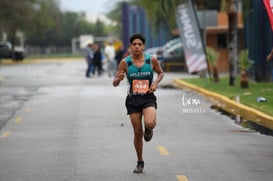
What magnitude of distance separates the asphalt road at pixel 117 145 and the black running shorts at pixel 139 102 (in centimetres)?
82

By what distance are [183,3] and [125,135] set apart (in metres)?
14.3

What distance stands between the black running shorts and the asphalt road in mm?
822

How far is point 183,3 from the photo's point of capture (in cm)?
2855

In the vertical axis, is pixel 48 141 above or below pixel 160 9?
below

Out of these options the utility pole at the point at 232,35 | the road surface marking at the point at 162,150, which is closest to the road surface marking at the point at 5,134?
the road surface marking at the point at 162,150

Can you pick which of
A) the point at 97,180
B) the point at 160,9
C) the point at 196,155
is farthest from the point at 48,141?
the point at 160,9

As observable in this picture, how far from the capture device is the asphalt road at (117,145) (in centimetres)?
1043

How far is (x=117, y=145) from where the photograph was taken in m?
13.4

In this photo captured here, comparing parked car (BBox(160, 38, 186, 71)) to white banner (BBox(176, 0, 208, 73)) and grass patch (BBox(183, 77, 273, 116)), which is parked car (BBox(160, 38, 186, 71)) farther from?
white banner (BBox(176, 0, 208, 73))

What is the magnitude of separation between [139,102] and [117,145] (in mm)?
3220

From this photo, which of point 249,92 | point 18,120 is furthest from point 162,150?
point 249,92

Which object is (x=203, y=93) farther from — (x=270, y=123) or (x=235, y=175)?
(x=235, y=175)

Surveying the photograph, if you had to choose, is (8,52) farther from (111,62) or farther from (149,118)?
(149,118)

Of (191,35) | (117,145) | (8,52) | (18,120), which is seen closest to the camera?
(117,145)
